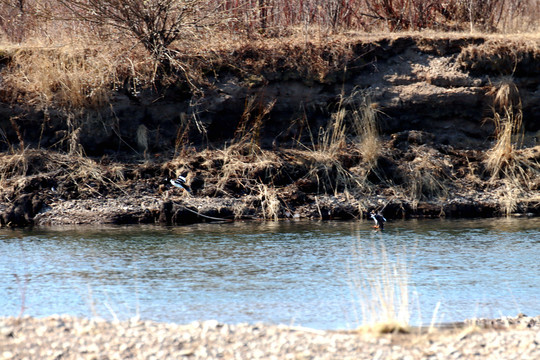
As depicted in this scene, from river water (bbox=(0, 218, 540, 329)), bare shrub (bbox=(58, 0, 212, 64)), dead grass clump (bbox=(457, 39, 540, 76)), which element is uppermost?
bare shrub (bbox=(58, 0, 212, 64))

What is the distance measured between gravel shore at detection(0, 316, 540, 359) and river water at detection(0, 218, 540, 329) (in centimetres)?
51

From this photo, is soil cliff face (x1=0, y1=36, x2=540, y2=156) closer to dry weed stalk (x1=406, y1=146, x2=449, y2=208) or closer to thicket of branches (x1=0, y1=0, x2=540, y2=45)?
thicket of branches (x1=0, y1=0, x2=540, y2=45)

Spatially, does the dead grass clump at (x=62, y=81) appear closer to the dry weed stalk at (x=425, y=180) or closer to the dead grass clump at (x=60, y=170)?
the dead grass clump at (x=60, y=170)

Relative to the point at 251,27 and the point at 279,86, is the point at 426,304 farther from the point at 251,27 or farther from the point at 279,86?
the point at 251,27

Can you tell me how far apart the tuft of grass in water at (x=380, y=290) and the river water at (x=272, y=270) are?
0.03 m

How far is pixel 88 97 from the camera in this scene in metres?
12.5

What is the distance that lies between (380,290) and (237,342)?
6.43 ft

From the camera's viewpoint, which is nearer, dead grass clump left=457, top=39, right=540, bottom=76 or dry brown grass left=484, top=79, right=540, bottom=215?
dry brown grass left=484, top=79, right=540, bottom=215

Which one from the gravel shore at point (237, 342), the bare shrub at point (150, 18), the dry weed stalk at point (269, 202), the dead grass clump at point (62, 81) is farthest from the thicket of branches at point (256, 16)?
the gravel shore at point (237, 342)

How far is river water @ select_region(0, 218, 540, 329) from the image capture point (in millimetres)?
6105

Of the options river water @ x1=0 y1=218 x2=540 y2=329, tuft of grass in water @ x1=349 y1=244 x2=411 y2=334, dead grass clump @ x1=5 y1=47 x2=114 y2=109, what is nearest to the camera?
tuft of grass in water @ x1=349 y1=244 x2=411 y2=334

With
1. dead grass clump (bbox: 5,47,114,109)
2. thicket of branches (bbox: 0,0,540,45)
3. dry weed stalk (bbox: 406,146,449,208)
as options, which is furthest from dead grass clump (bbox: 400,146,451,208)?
dead grass clump (bbox: 5,47,114,109)

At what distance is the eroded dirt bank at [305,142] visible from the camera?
11062 millimetres

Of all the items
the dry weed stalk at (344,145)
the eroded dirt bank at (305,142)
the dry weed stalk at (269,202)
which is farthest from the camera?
the dry weed stalk at (344,145)
